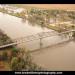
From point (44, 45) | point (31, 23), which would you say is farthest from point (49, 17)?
point (44, 45)

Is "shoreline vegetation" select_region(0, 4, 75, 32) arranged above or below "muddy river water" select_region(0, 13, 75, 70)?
above

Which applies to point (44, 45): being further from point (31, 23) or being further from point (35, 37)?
point (31, 23)

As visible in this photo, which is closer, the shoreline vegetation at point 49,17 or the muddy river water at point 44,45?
the muddy river water at point 44,45

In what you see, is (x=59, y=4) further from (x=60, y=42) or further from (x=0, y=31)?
(x=0, y=31)

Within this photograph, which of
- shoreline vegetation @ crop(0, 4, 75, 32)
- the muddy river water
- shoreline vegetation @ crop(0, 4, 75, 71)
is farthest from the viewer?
shoreline vegetation @ crop(0, 4, 75, 32)

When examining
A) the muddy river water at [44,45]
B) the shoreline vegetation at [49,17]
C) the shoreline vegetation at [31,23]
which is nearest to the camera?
the shoreline vegetation at [31,23]

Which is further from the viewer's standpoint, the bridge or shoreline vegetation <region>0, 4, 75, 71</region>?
the bridge

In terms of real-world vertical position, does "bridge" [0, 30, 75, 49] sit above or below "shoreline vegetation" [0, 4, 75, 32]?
below

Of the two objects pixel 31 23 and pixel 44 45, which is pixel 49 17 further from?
pixel 44 45

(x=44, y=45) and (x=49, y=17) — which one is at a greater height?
(x=49, y=17)

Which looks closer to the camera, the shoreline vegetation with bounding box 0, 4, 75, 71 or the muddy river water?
the shoreline vegetation with bounding box 0, 4, 75, 71

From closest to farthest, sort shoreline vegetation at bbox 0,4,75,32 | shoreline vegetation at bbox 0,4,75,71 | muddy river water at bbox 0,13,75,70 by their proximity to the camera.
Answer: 1. shoreline vegetation at bbox 0,4,75,71
2. muddy river water at bbox 0,13,75,70
3. shoreline vegetation at bbox 0,4,75,32
